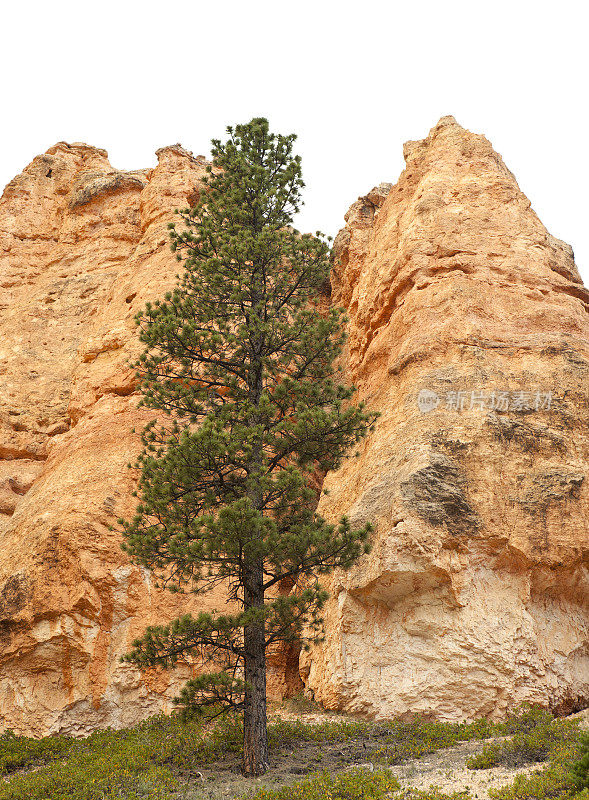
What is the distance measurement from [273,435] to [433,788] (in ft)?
21.4

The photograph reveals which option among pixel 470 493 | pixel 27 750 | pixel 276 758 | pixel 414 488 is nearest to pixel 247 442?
pixel 414 488

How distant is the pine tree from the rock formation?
228 cm

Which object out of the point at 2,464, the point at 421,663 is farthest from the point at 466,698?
the point at 2,464

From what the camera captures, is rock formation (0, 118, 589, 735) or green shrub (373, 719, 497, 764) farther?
rock formation (0, 118, 589, 735)

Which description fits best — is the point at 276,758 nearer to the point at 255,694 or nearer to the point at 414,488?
the point at 255,694

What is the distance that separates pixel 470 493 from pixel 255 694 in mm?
6355

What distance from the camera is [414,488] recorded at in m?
15.0

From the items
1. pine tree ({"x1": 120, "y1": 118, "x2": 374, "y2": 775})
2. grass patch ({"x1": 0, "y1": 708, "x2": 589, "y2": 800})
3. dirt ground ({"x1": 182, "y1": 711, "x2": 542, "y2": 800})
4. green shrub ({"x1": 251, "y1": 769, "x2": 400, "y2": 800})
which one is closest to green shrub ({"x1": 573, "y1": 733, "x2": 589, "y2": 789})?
grass patch ({"x1": 0, "y1": 708, "x2": 589, "y2": 800})

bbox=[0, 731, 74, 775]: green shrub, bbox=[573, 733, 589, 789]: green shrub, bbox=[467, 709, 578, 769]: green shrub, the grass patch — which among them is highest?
bbox=[573, 733, 589, 789]: green shrub

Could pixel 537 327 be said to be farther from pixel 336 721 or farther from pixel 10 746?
pixel 10 746

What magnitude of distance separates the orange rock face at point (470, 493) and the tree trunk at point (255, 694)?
10.2ft

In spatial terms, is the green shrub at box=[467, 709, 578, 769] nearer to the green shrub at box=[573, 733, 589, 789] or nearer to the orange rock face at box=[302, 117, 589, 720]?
A: the green shrub at box=[573, 733, 589, 789]

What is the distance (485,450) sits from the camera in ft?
50.8

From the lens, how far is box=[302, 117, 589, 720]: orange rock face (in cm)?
1370
